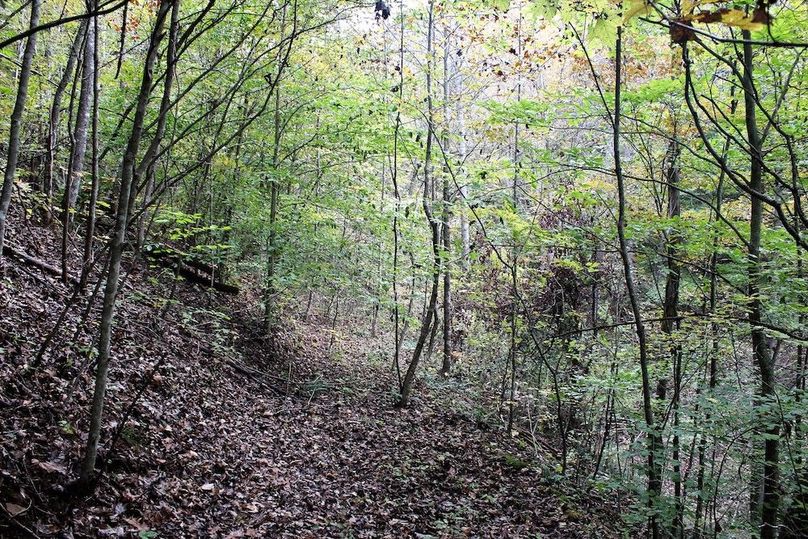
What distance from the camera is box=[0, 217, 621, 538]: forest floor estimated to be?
13.4 ft

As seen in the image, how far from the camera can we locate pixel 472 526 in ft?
20.0

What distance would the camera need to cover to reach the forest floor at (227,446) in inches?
161

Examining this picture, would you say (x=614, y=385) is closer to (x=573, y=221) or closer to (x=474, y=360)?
(x=573, y=221)


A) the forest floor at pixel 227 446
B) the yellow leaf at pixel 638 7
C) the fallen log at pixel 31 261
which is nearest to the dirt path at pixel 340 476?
the forest floor at pixel 227 446

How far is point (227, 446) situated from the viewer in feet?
20.7

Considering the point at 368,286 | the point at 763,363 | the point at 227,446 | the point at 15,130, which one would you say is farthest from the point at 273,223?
the point at 763,363

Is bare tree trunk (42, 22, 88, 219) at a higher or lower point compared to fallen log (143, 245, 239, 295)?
higher

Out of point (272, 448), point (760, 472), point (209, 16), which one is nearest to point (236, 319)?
point (272, 448)

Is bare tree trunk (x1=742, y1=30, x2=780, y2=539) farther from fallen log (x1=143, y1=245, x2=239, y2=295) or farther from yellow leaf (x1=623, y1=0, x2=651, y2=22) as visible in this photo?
fallen log (x1=143, y1=245, x2=239, y2=295)

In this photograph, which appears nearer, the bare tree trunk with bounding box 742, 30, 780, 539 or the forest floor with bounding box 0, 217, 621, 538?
the forest floor with bounding box 0, 217, 621, 538

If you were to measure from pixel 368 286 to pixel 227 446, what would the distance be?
301 inches

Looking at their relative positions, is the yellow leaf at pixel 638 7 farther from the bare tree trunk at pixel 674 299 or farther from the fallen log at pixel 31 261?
the fallen log at pixel 31 261

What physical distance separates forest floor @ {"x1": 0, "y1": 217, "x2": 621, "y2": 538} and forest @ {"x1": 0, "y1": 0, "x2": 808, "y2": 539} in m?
0.04

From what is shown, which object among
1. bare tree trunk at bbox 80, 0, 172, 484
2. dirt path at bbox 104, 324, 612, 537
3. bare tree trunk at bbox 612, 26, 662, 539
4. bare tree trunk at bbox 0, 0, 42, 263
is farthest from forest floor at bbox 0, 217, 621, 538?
bare tree trunk at bbox 0, 0, 42, 263
